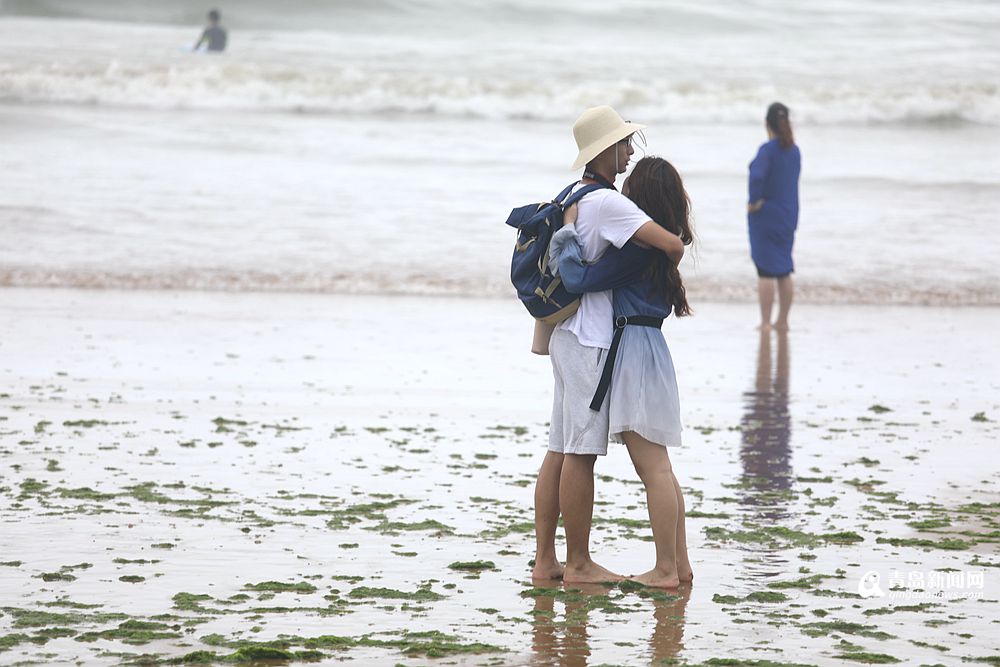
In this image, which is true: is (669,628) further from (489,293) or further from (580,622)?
(489,293)

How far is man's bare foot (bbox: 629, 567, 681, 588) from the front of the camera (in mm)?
4499

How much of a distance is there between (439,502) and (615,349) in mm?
1414

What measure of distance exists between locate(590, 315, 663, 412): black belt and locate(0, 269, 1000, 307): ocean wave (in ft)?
27.7

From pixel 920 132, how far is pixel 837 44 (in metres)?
10.1

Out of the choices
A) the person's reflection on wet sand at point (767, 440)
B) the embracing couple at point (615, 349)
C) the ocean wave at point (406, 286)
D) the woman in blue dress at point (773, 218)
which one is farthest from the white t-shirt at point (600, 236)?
the ocean wave at point (406, 286)

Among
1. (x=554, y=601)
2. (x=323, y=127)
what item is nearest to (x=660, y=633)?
(x=554, y=601)

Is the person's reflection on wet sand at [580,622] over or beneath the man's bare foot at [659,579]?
beneath

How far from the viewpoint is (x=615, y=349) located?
461cm

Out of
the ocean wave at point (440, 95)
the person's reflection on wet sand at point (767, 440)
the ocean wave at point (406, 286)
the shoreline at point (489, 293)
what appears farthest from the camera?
the ocean wave at point (440, 95)

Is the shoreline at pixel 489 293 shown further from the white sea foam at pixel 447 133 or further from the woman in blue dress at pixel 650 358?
the woman in blue dress at pixel 650 358

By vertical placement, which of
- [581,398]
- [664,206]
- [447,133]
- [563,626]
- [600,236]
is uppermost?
[447,133]

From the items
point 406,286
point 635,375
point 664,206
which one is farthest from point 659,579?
point 406,286

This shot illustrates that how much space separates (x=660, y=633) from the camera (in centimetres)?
404

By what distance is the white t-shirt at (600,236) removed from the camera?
14.8 feet
